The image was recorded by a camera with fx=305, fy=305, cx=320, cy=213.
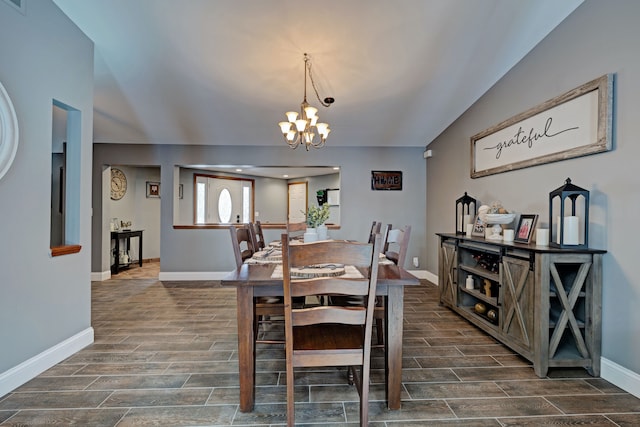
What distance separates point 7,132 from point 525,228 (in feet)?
12.7

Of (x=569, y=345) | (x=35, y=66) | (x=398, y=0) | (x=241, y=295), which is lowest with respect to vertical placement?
(x=569, y=345)

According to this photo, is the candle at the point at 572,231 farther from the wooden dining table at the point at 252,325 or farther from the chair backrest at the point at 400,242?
the wooden dining table at the point at 252,325

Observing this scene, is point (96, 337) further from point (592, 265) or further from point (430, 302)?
point (592, 265)

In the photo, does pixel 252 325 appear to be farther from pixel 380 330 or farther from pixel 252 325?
pixel 380 330

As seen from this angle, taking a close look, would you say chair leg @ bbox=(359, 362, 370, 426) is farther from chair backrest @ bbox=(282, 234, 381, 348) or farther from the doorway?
the doorway

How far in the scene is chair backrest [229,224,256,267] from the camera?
220 centimetres

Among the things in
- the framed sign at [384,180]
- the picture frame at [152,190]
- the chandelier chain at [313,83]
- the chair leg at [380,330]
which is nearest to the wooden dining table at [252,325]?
the chair leg at [380,330]

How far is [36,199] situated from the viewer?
85.4 inches

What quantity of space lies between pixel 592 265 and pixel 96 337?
3981 millimetres

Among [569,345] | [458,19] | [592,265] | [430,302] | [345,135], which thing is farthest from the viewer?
[345,135]

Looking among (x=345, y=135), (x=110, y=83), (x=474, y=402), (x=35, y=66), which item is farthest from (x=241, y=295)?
(x=345, y=135)

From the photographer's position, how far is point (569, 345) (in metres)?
2.25

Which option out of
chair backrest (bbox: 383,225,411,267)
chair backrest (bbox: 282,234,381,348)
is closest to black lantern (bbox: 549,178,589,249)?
chair backrest (bbox: 383,225,411,267)

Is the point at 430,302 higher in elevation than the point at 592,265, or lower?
lower
